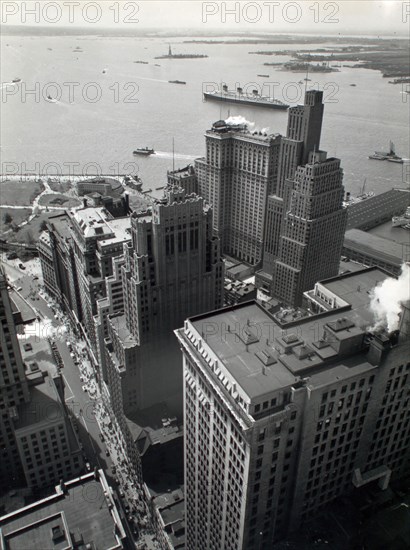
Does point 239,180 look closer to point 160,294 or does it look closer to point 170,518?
point 160,294

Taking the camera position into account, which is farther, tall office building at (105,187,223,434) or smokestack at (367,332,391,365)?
tall office building at (105,187,223,434)

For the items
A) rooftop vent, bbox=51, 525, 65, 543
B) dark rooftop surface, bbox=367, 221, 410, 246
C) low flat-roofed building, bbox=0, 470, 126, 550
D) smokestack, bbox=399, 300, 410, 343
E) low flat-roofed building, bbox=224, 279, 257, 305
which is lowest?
dark rooftop surface, bbox=367, 221, 410, 246

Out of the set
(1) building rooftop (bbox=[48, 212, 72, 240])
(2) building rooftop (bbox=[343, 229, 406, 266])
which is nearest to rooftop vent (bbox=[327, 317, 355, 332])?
(1) building rooftop (bbox=[48, 212, 72, 240])

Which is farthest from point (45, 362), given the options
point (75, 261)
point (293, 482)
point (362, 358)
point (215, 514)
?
point (362, 358)

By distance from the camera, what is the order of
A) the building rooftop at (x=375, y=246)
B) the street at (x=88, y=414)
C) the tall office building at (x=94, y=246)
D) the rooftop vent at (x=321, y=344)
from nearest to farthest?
the rooftop vent at (x=321, y=344) → the street at (x=88, y=414) → the tall office building at (x=94, y=246) → the building rooftop at (x=375, y=246)

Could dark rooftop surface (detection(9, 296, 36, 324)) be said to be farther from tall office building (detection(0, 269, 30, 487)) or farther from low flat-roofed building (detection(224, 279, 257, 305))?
low flat-roofed building (detection(224, 279, 257, 305))

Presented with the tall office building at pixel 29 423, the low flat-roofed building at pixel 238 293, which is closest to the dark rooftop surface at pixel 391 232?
the low flat-roofed building at pixel 238 293

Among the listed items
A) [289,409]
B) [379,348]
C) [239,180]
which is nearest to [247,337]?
[289,409]

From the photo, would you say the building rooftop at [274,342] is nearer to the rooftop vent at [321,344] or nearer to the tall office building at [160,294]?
the rooftop vent at [321,344]
